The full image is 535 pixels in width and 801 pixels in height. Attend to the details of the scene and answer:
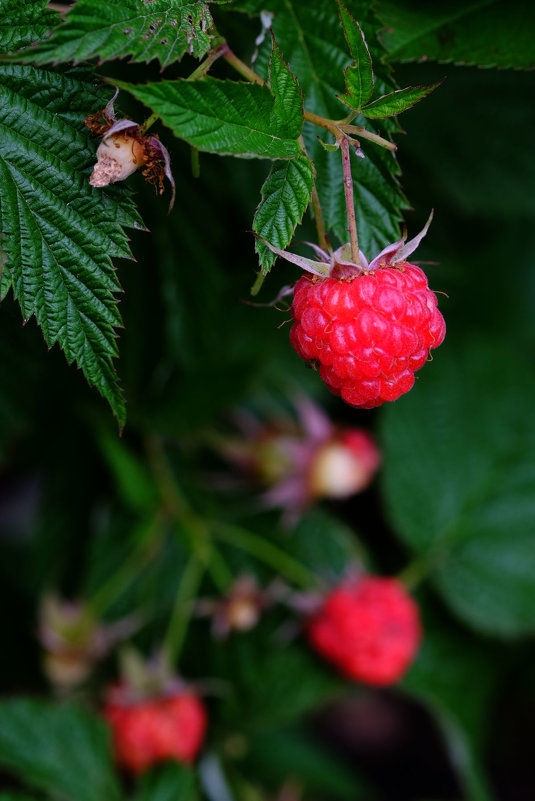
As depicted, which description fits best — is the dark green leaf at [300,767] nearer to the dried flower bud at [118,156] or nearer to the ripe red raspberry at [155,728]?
the ripe red raspberry at [155,728]

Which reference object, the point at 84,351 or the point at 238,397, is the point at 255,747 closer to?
the point at 238,397

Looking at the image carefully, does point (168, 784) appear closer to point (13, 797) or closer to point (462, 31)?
point (13, 797)

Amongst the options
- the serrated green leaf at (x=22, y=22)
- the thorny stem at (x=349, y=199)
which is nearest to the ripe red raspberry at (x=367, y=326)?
the thorny stem at (x=349, y=199)

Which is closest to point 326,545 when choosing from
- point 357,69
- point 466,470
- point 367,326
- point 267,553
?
point 267,553

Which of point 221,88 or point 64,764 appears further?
point 64,764

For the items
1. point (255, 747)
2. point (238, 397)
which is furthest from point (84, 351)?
point (255, 747)

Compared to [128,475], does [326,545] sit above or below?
below
